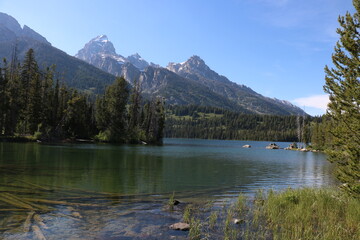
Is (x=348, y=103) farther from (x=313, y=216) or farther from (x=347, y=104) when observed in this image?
(x=313, y=216)

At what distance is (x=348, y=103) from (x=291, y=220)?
24.0 feet

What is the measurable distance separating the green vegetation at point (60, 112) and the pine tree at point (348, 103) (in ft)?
280

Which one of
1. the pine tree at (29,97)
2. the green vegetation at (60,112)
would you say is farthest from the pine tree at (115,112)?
the pine tree at (29,97)

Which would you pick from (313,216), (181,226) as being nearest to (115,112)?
(181,226)

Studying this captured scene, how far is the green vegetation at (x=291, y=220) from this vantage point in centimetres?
1136

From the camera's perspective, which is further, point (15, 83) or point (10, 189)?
point (15, 83)

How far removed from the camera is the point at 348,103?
49.3ft

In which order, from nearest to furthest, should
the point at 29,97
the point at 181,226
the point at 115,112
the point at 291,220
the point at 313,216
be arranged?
1. the point at 181,226
2. the point at 291,220
3. the point at 313,216
4. the point at 29,97
5. the point at 115,112

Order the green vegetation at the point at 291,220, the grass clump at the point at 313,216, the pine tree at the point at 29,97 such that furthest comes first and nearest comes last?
the pine tree at the point at 29,97
the green vegetation at the point at 291,220
the grass clump at the point at 313,216

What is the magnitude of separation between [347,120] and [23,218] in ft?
59.4

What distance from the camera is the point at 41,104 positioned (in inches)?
3716

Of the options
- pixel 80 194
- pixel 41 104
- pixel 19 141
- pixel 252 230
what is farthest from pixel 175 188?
pixel 41 104

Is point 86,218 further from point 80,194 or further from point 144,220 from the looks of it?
point 80,194

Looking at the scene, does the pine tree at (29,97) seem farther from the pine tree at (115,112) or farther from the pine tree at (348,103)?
the pine tree at (348,103)
